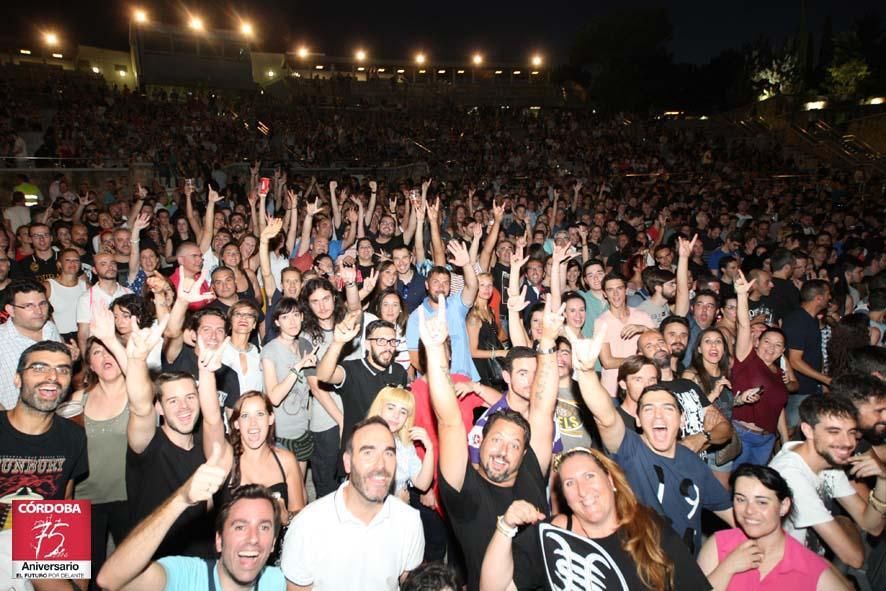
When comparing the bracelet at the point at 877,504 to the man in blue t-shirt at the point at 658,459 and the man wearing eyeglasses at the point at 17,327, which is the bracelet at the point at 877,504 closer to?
the man in blue t-shirt at the point at 658,459

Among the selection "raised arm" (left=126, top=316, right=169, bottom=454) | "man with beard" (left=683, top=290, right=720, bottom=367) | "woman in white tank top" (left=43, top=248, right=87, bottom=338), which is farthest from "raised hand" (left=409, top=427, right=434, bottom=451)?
"woman in white tank top" (left=43, top=248, right=87, bottom=338)

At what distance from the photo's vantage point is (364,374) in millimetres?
3951

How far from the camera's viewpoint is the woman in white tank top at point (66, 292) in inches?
216

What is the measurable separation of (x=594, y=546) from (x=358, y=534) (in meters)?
1.09

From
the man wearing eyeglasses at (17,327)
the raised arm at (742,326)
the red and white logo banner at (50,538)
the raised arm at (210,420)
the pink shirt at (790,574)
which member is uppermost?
the man wearing eyeglasses at (17,327)

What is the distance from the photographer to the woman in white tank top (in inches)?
216

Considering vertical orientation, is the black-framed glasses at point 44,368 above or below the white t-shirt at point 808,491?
above

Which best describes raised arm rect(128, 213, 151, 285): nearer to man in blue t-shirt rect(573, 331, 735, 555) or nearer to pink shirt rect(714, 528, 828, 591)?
man in blue t-shirt rect(573, 331, 735, 555)

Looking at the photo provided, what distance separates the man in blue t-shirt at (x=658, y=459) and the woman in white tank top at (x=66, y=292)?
5.23 metres

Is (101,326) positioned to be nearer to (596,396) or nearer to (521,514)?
(521,514)

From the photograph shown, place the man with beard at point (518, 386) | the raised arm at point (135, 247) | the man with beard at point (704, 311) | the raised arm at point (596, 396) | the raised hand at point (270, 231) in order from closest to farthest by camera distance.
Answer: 1. the raised arm at point (596, 396)
2. the man with beard at point (518, 386)
3. the man with beard at point (704, 311)
4. the raised hand at point (270, 231)
5. the raised arm at point (135, 247)

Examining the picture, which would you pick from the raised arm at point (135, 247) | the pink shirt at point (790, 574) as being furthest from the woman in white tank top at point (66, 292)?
the pink shirt at point (790, 574)

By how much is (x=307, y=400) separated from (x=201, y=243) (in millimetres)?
4283

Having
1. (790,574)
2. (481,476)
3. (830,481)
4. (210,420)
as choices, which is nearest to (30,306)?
(210,420)
